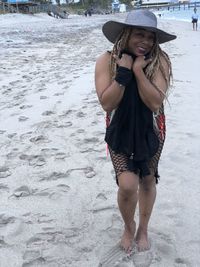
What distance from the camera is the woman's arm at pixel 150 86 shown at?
2400 mm

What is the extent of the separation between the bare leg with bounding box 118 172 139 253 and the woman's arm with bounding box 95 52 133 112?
441mm

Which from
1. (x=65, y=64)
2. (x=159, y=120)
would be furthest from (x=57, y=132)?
(x=65, y=64)

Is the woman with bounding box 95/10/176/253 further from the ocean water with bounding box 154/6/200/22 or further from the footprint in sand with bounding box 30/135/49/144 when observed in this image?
the ocean water with bounding box 154/6/200/22

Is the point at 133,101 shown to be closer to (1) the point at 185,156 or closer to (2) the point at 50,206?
(2) the point at 50,206

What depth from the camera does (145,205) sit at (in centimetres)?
292

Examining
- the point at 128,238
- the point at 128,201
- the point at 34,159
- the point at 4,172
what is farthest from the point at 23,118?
the point at 128,201

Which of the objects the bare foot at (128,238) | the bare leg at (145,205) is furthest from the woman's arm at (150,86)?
the bare foot at (128,238)

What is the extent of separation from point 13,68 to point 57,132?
5829 millimetres

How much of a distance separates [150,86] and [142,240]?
3.84 ft

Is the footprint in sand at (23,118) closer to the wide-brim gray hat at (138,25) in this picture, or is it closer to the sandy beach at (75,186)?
the sandy beach at (75,186)

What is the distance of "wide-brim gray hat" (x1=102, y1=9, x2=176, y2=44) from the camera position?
2.42m

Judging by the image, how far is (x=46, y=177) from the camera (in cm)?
418

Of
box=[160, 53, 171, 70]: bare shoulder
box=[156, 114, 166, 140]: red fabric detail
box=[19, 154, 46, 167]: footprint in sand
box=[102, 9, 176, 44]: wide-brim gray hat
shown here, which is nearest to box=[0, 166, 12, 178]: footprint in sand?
box=[19, 154, 46, 167]: footprint in sand

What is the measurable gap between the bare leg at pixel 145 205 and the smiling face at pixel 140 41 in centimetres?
82
